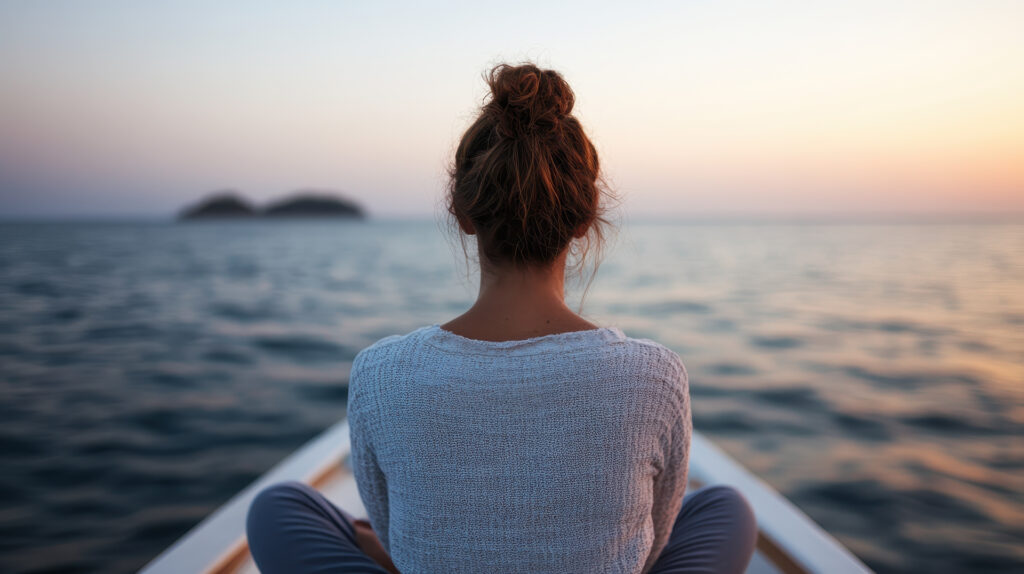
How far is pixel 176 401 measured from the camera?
17.2ft

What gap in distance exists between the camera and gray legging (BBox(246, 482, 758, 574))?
120 cm

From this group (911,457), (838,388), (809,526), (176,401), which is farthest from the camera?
(838,388)

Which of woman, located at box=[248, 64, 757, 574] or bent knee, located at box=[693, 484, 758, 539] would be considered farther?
bent knee, located at box=[693, 484, 758, 539]

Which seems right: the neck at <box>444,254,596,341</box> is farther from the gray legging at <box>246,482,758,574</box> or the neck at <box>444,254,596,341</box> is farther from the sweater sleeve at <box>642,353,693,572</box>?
the gray legging at <box>246,482,758,574</box>

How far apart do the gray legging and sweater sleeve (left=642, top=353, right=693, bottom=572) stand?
0.27 feet

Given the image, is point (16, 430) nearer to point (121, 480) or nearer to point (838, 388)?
point (121, 480)

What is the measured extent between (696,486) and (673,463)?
153 centimetres

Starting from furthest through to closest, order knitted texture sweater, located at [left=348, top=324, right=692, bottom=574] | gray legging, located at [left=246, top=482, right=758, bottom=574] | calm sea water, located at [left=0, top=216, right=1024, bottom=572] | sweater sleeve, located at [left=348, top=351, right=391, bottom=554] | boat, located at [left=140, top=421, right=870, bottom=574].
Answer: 1. calm sea water, located at [left=0, top=216, right=1024, bottom=572]
2. boat, located at [left=140, top=421, right=870, bottom=574]
3. gray legging, located at [left=246, top=482, right=758, bottom=574]
4. sweater sleeve, located at [left=348, top=351, right=391, bottom=554]
5. knitted texture sweater, located at [left=348, top=324, right=692, bottom=574]

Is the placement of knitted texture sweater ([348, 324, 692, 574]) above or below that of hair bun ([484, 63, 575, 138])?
below

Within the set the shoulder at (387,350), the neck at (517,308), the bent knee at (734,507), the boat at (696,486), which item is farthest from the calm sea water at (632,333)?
the boat at (696,486)

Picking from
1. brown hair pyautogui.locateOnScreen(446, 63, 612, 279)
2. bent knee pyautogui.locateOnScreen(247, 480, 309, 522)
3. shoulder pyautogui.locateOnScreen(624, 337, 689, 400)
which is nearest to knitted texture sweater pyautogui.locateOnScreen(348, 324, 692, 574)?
shoulder pyautogui.locateOnScreen(624, 337, 689, 400)

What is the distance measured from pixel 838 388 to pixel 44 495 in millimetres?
6307

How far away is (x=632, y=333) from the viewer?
9.12 meters

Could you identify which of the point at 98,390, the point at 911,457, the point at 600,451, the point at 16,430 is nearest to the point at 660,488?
the point at 600,451
